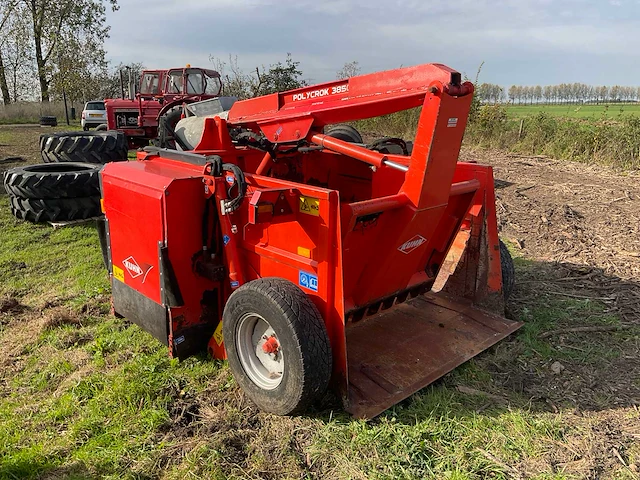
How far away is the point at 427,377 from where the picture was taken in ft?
10.2

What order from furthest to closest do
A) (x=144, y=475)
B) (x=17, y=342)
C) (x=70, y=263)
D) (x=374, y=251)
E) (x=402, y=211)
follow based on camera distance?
(x=70, y=263) → (x=17, y=342) → (x=374, y=251) → (x=402, y=211) → (x=144, y=475)

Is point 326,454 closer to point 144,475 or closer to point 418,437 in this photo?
point 418,437

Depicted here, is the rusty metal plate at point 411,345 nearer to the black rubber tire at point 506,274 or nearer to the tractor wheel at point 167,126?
the black rubber tire at point 506,274

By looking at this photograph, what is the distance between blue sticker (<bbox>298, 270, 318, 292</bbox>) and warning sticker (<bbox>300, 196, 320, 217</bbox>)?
A: 1.20 ft

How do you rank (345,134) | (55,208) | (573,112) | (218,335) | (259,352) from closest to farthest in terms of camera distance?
(259,352), (218,335), (55,208), (345,134), (573,112)

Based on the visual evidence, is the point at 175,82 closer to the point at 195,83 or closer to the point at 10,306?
the point at 195,83

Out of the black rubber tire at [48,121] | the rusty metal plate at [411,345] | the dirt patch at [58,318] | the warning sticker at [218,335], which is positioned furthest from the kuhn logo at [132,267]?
the black rubber tire at [48,121]

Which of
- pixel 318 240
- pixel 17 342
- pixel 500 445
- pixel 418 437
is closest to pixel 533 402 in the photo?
pixel 500 445

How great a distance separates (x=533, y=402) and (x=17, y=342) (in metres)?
3.73

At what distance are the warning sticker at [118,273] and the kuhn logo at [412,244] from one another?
2.10 m

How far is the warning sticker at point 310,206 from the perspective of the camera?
108 inches

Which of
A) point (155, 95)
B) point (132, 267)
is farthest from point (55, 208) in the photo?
point (155, 95)

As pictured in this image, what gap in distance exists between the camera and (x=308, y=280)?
9.52 feet

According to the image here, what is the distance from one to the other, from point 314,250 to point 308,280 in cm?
19
